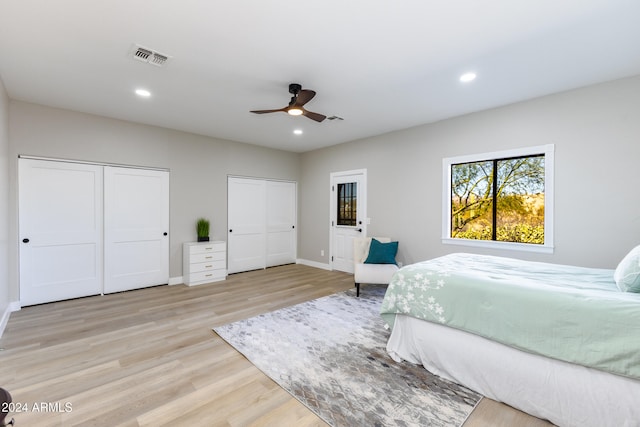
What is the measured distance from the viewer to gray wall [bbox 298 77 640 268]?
281 centimetres

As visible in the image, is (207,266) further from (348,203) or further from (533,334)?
(533,334)

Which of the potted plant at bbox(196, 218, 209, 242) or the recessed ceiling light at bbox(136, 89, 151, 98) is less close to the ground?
the recessed ceiling light at bbox(136, 89, 151, 98)

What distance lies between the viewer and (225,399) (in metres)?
1.86

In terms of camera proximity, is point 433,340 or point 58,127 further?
point 58,127

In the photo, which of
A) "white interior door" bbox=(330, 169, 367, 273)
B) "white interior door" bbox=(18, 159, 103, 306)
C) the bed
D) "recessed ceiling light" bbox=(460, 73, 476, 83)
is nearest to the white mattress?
the bed

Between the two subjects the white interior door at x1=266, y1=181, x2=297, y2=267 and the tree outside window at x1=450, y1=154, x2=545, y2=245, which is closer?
the tree outside window at x1=450, y1=154, x2=545, y2=245

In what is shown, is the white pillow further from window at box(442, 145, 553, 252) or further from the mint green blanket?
window at box(442, 145, 553, 252)

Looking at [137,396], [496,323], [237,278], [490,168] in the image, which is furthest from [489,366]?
[237,278]

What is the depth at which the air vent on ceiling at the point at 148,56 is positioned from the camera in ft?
7.76

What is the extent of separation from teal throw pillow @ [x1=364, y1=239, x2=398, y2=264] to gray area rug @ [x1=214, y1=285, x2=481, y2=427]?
986mm

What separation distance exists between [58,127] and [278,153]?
3.62 metres

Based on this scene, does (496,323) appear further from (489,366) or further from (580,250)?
(580,250)

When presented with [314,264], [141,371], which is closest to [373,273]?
[314,264]

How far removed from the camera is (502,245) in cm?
359
